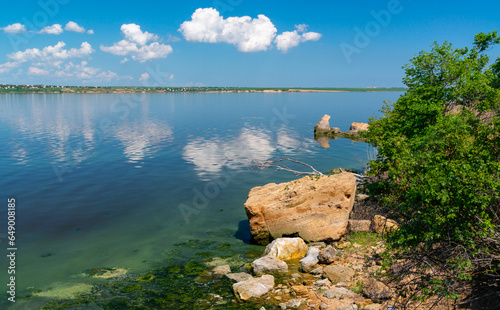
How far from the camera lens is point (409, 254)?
1078 centimetres

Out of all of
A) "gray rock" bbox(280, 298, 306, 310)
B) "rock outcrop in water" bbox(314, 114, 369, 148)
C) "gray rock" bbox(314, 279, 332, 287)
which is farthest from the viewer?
"rock outcrop in water" bbox(314, 114, 369, 148)

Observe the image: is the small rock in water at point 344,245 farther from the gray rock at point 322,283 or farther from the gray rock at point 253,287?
the gray rock at point 253,287

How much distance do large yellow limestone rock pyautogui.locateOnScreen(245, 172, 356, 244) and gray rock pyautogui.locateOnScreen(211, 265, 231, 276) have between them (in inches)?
152

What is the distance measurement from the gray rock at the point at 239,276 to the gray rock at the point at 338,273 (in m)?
3.28

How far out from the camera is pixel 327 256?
1647 cm

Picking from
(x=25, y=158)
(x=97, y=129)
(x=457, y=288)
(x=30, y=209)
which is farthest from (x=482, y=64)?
(x=97, y=129)

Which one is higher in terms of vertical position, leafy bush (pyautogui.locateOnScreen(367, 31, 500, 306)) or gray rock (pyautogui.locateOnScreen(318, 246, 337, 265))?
leafy bush (pyautogui.locateOnScreen(367, 31, 500, 306))

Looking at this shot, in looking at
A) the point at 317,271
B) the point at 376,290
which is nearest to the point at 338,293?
the point at 376,290

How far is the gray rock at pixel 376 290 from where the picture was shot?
1284cm

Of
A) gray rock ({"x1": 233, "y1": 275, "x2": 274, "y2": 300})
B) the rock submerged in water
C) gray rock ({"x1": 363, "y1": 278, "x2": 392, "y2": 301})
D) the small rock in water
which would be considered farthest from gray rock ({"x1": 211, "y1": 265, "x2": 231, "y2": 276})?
gray rock ({"x1": 363, "y1": 278, "x2": 392, "y2": 301})

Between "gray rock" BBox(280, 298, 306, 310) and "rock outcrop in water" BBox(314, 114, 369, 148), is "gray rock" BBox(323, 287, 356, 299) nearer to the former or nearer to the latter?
"gray rock" BBox(280, 298, 306, 310)

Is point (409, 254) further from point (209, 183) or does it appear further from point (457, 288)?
point (209, 183)

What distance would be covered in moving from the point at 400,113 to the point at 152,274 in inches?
777

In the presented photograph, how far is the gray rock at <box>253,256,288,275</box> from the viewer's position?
1616cm
